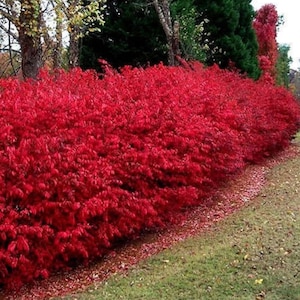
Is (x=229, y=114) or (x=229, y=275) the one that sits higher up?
(x=229, y=114)

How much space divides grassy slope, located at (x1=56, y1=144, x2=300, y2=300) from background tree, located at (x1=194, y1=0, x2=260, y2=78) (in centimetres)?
861

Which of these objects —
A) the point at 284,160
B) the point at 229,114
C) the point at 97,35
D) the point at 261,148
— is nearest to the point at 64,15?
the point at 97,35

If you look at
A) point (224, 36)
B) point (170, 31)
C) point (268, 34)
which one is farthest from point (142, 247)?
point (268, 34)

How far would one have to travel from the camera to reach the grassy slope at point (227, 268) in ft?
13.8

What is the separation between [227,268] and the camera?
14.9 ft

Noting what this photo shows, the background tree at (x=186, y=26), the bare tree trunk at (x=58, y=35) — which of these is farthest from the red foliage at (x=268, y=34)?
the bare tree trunk at (x=58, y=35)

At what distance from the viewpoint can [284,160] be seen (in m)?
10.5

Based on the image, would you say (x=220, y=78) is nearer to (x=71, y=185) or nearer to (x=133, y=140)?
(x=133, y=140)

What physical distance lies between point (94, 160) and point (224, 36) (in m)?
9.67

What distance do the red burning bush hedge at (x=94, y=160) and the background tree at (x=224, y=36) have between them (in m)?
7.02

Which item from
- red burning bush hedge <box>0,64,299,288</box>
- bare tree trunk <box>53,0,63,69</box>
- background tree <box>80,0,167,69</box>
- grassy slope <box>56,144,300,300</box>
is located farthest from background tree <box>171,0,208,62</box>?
grassy slope <box>56,144,300,300</box>

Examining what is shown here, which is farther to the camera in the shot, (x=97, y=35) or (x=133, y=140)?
(x=97, y=35)

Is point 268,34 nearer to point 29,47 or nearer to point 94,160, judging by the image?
point 29,47

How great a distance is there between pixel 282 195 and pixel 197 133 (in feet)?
5.65
